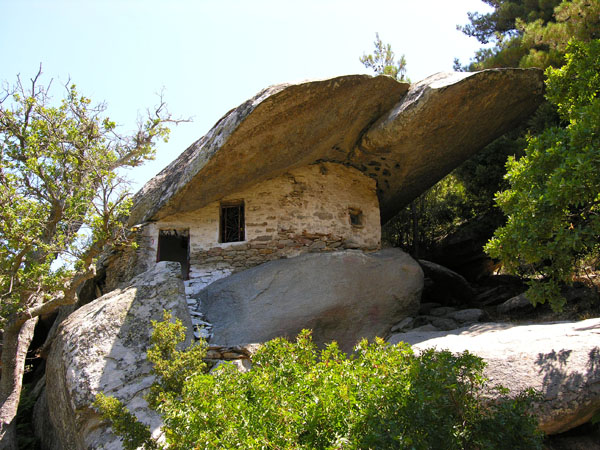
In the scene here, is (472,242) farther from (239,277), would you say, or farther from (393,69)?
(239,277)

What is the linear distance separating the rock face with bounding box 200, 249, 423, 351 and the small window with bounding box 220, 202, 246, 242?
5.39 ft

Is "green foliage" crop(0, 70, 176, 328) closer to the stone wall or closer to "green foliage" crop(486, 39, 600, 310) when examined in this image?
the stone wall

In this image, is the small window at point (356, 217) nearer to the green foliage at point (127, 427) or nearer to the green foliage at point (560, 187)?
the green foliage at point (560, 187)

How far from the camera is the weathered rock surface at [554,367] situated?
17.9 ft

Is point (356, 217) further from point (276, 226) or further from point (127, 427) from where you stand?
point (127, 427)

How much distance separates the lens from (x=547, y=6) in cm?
1180

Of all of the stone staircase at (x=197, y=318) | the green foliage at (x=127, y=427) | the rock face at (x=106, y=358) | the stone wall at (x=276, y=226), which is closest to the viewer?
the green foliage at (x=127, y=427)

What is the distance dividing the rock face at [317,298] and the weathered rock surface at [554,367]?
7.64 feet

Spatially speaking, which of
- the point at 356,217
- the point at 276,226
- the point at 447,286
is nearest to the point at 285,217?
the point at 276,226

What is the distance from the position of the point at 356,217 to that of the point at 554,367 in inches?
242

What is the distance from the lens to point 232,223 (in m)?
11.0

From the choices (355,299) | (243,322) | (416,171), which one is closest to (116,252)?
(243,322)

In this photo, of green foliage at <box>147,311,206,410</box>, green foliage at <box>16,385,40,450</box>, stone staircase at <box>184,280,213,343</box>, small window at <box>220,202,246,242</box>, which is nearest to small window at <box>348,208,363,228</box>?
small window at <box>220,202,246,242</box>

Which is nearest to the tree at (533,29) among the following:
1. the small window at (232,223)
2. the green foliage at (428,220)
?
the green foliage at (428,220)
